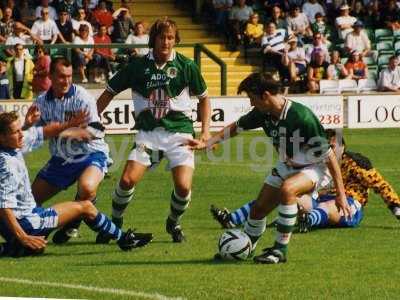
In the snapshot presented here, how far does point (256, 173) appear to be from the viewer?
20750 millimetres

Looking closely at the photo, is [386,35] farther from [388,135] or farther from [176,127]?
[176,127]

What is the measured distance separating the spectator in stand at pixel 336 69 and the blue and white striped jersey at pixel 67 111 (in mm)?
20730

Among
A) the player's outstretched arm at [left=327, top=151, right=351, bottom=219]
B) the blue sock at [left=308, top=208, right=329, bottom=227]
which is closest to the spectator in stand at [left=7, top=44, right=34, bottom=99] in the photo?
the blue sock at [left=308, top=208, right=329, bottom=227]

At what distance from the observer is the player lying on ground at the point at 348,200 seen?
1380 centimetres

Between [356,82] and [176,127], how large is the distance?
20934mm

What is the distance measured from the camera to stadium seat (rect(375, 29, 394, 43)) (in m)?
35.9

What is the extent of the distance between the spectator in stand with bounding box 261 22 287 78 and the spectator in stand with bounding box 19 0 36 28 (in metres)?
5.71

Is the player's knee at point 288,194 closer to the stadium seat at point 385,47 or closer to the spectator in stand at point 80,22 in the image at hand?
the spectator in stand at point 80,22

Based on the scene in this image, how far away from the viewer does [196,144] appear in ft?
41.5

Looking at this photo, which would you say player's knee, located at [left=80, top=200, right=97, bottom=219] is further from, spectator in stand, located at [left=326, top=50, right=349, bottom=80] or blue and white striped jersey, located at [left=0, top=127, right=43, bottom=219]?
spectator in stand, located at [left=326, top=50, right=349, bottom=80]

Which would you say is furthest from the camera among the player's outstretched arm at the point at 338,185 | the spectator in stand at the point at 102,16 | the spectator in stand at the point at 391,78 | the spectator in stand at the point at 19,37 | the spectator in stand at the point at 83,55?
the spectator in stand at the point at 391,78

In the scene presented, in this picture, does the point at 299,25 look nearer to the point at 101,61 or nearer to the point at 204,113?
the point at 101,61

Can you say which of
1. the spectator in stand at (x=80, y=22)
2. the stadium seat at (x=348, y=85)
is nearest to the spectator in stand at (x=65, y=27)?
the spectator in stand at (x=80, y=22)

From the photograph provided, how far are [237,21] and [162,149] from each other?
71.4 feet
